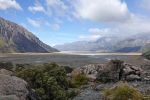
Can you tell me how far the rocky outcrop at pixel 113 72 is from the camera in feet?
313

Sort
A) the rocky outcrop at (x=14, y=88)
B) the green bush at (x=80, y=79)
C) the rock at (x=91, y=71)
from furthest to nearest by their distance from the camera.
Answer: the rock at (x=91, y=71) → the green bush at (x=80, y=79) → the rocky outcrop at (x=14, y=88)

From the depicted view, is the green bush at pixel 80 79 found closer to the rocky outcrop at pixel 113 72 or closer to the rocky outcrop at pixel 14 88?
the rocky outcrop at pixel 113 72

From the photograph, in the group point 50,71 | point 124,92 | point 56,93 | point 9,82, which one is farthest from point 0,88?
point 124,92

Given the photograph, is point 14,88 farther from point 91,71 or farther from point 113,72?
point 91,71

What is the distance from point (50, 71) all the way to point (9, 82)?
972 inches

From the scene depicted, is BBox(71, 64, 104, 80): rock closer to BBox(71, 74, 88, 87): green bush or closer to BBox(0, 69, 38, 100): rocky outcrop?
BBox(71, 74, 88, 87): green bush

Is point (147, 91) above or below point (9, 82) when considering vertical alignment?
below

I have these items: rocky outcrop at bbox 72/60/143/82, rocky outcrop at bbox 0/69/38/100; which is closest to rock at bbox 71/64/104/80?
rocky outcrop at bbox 72/60/143/82

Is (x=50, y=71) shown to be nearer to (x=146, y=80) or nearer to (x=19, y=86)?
(x=19, y=86)

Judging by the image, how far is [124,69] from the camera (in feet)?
322

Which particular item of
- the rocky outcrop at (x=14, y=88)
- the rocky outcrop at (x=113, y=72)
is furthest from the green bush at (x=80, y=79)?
the rocky outcrop at (x=14, y=88)

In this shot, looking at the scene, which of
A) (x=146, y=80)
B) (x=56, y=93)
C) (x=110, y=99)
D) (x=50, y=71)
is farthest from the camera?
(x=146, y=80)

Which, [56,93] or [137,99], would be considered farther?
[137,99]

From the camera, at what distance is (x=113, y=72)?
96938mm
